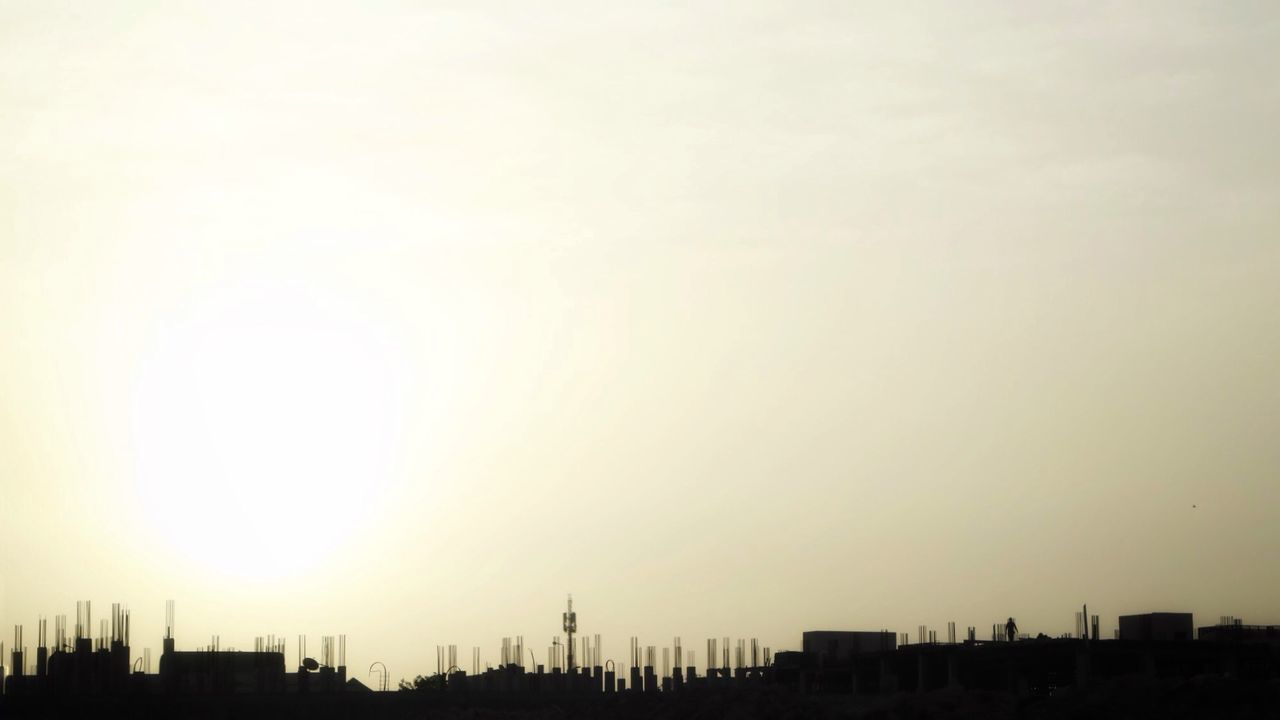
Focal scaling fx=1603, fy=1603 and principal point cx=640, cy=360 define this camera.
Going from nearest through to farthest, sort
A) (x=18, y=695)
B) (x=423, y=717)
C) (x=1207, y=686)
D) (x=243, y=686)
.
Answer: (x=1207, y=686), (x=18, y=695), (x=423, y=717), (x=243, y=686)

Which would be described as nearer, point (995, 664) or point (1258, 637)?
point (995, 664)

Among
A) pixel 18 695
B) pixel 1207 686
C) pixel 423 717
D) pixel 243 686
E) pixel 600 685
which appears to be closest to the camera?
pixel 1207 686

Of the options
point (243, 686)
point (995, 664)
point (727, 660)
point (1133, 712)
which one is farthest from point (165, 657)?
point (1133, 712)

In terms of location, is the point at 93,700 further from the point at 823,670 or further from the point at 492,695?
the point at 823,670

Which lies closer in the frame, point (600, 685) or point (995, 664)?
point (995, 664)

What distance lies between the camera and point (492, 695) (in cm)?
6266

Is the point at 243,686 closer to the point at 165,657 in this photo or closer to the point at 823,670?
the point at 165,657

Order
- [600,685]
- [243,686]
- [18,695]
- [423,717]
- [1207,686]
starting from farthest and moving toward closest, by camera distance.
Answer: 1. [600,685]
2. [243,686]
3. [423,717]
4. [18,695]
5. [1207,686]

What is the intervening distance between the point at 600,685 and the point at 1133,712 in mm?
35492

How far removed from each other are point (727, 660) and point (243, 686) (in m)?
22.0

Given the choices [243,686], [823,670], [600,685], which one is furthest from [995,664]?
[243,686]

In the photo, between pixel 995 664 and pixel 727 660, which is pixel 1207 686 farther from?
pixel 727 660

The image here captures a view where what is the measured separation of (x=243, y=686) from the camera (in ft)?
202

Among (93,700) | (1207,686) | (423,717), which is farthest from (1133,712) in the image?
(93,700)
